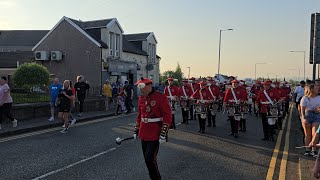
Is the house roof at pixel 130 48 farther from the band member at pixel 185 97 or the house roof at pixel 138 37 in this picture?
the band member at pixel 185 97

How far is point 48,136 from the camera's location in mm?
12375

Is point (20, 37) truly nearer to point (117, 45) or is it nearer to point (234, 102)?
point (117, 45)

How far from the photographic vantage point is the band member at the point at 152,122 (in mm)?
6277

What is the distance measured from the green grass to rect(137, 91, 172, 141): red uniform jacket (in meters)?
11.1

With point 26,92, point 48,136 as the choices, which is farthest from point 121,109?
point 48,136

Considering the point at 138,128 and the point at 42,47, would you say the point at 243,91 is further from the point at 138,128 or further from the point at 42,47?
the point at 42,47

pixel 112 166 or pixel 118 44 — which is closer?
pixel 112 166

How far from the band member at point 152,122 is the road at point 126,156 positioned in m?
1.20

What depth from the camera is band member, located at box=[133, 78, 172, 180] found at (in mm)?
6277

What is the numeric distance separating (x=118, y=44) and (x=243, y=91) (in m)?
24.0

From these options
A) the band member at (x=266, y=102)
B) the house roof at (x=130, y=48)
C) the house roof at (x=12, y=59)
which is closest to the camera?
the band member at (x=266, y=102)

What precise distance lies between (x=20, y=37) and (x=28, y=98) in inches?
2211

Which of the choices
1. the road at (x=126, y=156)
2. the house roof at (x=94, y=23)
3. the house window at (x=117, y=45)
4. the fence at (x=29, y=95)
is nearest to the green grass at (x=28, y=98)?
the fence at (x=29, y=95)

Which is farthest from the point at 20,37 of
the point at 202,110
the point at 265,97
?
the point at 265,97
